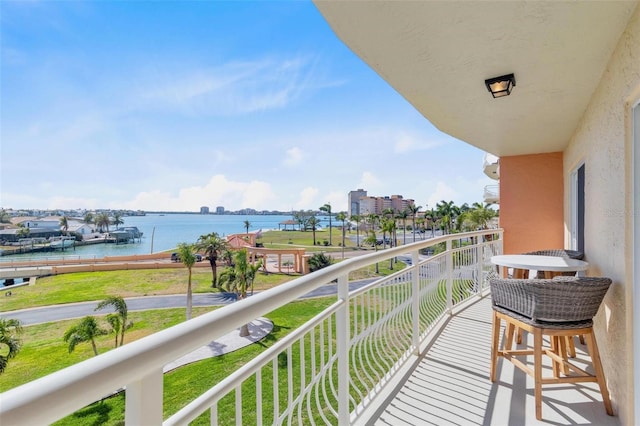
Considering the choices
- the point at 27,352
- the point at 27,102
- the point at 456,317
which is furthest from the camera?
the point at 27,102

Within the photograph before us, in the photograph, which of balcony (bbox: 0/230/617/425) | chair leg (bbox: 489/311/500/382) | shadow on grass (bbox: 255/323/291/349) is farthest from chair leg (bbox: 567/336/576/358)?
shadow on grass (bbox: 255/323/291/349)

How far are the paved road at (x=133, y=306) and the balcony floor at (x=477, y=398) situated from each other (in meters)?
23.0

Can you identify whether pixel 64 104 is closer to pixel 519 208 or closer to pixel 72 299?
pixel 72 299

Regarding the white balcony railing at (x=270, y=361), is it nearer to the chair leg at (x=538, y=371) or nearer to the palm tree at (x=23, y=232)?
the chair leg at (x=538, y=371)

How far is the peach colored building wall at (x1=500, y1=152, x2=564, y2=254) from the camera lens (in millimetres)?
5637

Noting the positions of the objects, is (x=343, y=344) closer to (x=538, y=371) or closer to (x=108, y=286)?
(x=538, y=371)

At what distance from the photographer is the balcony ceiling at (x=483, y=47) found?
1724 millimetres

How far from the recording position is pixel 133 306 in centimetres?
2627

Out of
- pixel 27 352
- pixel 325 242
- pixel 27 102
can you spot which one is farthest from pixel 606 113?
pixel 325 242

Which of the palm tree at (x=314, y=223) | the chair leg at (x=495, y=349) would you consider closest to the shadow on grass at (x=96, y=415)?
the chair leg at (x=495, y=349)

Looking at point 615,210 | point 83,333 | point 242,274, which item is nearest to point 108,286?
point 242,274

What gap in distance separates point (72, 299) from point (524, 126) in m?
38.3

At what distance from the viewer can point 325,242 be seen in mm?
54500

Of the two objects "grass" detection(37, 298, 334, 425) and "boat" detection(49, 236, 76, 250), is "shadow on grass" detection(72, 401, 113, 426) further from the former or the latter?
"boat" detection(49, 236, 76, 250)
